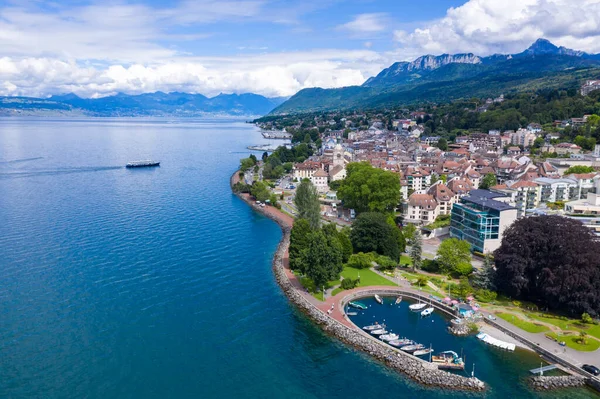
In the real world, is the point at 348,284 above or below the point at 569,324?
above

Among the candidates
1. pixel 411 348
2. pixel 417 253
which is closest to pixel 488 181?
pixel 417 253

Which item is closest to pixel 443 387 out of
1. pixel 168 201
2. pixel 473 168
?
pixel 168 201

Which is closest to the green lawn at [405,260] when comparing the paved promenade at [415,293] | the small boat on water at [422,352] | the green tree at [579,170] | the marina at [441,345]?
the paved promenade at [415,293]

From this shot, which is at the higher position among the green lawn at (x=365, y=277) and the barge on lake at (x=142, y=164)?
the barge on lake at (x=142, y=164)

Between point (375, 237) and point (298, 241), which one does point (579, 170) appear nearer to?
point (375, 237)

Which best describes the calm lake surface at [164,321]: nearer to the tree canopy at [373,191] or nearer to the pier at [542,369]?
the pier at [542,369]

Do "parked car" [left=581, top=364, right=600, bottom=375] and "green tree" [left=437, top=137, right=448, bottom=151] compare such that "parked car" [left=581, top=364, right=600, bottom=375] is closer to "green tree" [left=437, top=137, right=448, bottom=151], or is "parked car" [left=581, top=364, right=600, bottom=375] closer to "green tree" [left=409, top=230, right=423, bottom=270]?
"green tree" [left=409, top=230, right=423, bottom=270]

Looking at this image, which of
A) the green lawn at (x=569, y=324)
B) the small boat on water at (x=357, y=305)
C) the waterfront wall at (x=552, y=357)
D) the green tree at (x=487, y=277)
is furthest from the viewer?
the green tree at (x=487, y=277)
